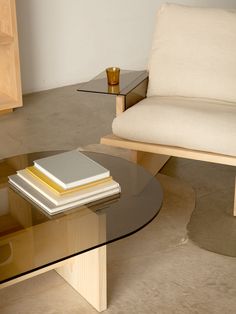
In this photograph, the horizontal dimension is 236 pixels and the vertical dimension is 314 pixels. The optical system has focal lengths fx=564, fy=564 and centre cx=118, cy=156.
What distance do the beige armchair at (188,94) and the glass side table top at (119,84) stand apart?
84mm

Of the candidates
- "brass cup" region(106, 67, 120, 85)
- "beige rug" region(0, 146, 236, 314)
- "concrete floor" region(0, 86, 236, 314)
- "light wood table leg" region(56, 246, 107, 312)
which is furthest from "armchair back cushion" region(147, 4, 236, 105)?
"light wood table leg" region(56, 246, 107, 312)

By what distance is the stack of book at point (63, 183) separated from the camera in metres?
1.82

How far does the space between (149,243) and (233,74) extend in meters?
0.98

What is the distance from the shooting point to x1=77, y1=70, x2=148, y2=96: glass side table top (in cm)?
268

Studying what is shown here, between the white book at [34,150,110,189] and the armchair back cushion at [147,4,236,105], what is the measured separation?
→ 39.2 inches

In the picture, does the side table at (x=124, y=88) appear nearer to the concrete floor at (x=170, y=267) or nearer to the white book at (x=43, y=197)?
the concrete floor at (x=170, y=267)

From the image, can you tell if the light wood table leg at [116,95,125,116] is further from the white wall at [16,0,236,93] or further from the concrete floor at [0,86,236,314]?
the white wall at [16,0,236,93]

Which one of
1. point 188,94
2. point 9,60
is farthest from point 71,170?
point 9,60

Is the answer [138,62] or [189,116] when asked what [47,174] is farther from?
[138,62]

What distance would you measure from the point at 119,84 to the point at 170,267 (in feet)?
3.28

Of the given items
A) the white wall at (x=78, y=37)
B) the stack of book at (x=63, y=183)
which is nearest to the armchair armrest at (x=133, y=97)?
the stack of book at (x=63, y=183)

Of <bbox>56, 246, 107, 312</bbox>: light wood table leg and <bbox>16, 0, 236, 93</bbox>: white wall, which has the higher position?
<bbox>16, 0, 236, 93</bbox>: white wall

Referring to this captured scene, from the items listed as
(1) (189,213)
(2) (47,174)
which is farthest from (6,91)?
(2) (47,174)

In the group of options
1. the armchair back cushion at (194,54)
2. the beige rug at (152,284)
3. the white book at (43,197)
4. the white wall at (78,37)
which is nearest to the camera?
the white book at (43,197)
